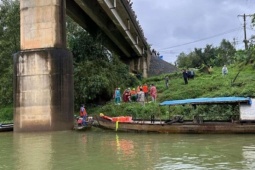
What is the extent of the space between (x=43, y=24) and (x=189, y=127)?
10735mm

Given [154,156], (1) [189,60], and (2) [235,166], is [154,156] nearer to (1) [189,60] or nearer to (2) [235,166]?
(2) [235,166]

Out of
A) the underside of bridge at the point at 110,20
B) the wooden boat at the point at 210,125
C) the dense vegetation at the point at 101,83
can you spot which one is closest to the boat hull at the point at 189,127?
the wooden boat at the point at 210,125

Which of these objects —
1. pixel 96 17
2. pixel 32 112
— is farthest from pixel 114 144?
pixel 96 17

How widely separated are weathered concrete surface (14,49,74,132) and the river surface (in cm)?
244

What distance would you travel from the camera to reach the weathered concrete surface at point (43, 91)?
22.9 meters

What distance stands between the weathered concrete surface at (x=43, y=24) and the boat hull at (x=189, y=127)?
248 inches

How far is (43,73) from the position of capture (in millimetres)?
23234

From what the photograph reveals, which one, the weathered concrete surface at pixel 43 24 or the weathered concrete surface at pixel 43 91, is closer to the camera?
the weathered concrete surface at pixel 43 91

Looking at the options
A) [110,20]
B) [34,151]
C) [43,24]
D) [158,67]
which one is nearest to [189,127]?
[34,151]

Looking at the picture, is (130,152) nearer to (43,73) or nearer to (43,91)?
(43,91)

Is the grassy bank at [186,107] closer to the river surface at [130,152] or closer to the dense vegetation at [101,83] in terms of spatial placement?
the dense vegetation at [101,83]

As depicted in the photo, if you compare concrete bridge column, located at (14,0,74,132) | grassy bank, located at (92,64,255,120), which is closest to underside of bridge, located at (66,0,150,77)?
concrete bridge column, located at (14,0,74,132)

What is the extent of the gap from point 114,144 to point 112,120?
5377 mm

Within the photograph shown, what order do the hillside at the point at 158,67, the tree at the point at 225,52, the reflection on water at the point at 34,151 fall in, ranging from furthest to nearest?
1. the tree at the point at 225,52
2. the hillside at the point at 158,67
3. the reflection on water at the point at 34,151
